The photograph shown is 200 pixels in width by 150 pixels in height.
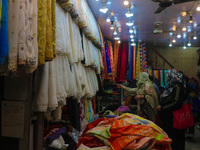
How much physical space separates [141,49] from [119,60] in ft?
2.97

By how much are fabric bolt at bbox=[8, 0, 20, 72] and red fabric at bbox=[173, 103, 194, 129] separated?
285cm

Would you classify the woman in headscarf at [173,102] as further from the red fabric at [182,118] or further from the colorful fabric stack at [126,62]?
the colorful fabric stack at [126,62]

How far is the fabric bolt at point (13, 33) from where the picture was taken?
2.68 feet

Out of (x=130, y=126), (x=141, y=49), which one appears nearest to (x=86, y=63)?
(x=130, y=126)

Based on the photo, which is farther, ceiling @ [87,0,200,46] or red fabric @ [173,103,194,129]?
ceiling @ [87,0,200,46]

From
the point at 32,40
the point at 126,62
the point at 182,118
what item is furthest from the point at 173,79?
the point at 126,62

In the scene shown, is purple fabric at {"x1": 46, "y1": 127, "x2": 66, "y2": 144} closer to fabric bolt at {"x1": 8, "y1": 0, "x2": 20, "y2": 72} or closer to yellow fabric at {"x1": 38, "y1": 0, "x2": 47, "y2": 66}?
yellow fabric at {"x1": 38, "y1": 0, "x2": 47, "y2": 66}

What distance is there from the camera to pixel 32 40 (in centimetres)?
92

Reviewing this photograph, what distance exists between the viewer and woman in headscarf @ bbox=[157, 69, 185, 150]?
9.91 ft

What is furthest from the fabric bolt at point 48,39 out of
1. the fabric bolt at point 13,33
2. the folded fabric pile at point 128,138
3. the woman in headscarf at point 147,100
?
the woman in headscarf at point 147,100

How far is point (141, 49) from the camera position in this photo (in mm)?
6293

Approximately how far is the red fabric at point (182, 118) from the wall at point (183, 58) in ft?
16.9

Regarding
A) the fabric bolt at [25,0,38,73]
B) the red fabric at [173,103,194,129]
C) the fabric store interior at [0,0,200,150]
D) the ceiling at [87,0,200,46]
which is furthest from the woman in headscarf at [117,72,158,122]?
the fabric bolt at [25,0,38,73]

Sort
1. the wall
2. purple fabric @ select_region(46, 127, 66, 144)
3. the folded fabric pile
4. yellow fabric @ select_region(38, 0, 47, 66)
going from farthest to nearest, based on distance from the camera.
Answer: the wall
purple fabric @ select_region(46, 127, 66, 144)
the folded fabric pile
yellow fabric @ select_region(38, 0, 47, 66)
